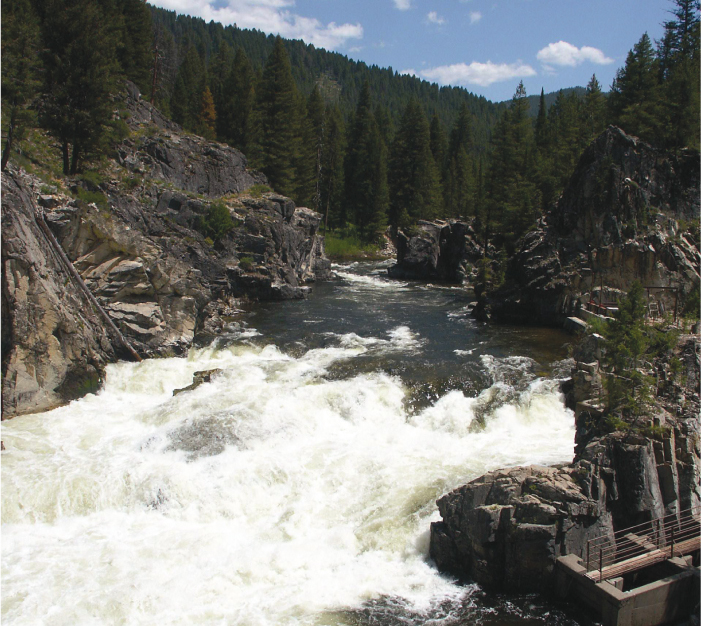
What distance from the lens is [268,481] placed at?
1373cm

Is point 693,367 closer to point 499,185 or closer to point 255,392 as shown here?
point 255,392

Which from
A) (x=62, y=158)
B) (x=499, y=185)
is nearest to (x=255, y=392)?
(x=62, y=158)

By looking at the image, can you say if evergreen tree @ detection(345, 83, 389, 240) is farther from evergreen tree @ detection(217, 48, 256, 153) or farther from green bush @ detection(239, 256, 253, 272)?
green bush @ detection(239, 256, 253, 272)

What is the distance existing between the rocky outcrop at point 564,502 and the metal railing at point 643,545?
186mm

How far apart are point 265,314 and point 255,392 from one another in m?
12.7

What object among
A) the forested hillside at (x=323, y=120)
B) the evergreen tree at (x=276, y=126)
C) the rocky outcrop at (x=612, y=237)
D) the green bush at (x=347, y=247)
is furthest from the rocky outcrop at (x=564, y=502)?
the green bush at (x=347, y=247)

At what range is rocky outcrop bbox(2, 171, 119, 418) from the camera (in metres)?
16.2

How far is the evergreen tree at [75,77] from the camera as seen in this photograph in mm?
26531

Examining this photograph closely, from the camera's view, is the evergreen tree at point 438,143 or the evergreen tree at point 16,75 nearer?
the evergreen tree at point 16,75

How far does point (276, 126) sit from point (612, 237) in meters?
33.4

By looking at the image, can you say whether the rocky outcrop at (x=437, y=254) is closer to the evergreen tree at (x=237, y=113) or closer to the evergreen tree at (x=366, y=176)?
→ the evergreen tree at (x=366, y=176)

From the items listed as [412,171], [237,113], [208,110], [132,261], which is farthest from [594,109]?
[132,261]

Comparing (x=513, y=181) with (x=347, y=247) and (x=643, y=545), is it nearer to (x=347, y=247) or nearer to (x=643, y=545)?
(x=347, y=247)

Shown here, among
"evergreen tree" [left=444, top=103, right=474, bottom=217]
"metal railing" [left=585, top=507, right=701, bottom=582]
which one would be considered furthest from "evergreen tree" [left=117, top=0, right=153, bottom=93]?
"metal railing" [left=585, top=507, right=701, bottom=582]
